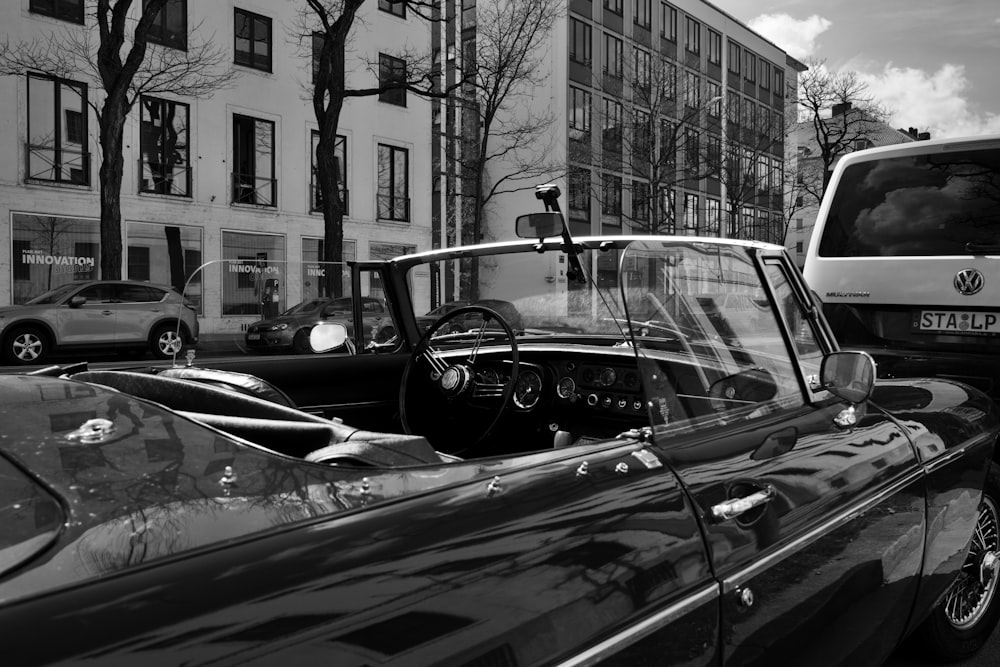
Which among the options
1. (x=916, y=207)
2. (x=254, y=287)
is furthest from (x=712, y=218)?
(x=254, y=287)

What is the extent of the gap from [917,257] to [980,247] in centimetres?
35

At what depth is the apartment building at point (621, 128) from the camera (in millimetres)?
32938

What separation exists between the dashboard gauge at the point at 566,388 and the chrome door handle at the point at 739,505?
4.85ft

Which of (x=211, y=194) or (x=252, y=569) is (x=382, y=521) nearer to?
(x=252, y=569)

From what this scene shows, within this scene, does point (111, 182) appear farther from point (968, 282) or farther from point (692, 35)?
point (692, 35)

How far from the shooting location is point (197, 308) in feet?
9.57

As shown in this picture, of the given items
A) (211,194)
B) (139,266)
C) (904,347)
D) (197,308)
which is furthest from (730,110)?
(197,308)

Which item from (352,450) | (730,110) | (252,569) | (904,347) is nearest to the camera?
(252,569)

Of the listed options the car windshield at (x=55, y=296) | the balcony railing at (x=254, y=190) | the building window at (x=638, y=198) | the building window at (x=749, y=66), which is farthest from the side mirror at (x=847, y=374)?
the building window at (x=749, y=66)

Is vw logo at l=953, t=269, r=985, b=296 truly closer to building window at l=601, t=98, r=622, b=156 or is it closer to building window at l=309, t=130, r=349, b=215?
building window at l=309, t=130, r=349, b=215

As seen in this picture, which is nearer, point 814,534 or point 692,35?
point 814,534

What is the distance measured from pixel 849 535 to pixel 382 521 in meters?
1.38

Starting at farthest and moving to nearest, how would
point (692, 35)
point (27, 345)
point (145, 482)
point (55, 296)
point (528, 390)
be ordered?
point (692, 35), point (55, 296), point (27, 345), point (528, 390), point (145, 482)

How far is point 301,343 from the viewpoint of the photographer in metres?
3.54
